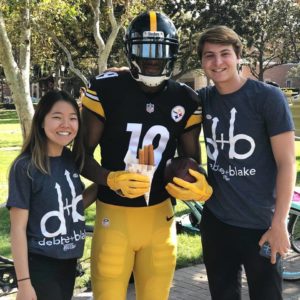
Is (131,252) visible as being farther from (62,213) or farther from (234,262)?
(234,262)

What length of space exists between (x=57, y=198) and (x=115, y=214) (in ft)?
1.45

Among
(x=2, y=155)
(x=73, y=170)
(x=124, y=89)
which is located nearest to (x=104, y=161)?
(x=73, y=170)

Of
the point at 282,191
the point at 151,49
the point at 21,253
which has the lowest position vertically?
the point at 21,253

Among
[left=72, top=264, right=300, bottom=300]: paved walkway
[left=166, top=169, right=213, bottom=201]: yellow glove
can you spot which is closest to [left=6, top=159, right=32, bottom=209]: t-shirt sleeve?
[left=166, top=169, right=213, bottom=201]: yellow glove

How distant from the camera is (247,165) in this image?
275 cm

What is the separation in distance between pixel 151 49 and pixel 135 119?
16.9 inches

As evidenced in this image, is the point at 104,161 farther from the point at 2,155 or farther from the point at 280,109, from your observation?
the point at 2,155

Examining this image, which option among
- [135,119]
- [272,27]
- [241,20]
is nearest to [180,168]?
[135,119]

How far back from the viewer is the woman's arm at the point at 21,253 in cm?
248

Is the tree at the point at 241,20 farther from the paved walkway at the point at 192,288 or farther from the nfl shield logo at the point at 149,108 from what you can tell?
the nfl shield logo at the point at 149,108

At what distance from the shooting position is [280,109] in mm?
2643

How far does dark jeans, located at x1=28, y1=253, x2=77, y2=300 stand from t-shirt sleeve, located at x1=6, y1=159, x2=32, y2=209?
0.30 meters

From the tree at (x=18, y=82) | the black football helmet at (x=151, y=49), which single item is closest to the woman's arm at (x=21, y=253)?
the black football helmet at (x=151, y=49)

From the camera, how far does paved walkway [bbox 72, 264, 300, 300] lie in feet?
14.1
